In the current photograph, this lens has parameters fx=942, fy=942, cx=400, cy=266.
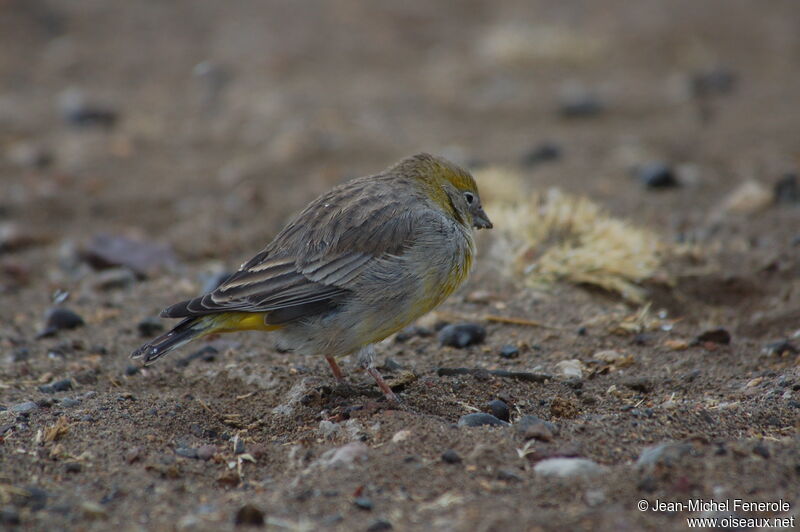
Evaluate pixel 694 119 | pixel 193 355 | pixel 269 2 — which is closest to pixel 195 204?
pixel 193 355

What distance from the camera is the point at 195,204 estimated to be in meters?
10.0

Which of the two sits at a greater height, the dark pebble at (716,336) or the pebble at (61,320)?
the pebble at (61,320)

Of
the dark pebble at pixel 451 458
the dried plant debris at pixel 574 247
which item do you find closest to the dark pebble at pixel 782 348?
the dried plant debris at pixel 574 247

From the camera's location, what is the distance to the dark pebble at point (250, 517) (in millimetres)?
3928

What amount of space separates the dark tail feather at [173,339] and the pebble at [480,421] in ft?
5.36

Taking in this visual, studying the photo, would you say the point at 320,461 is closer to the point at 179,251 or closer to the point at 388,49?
the point at 179,251

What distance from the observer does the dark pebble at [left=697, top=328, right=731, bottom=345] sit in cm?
649

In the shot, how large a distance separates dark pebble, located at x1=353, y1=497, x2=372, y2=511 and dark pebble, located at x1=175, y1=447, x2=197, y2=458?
1.13m

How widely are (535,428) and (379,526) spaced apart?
3.90 ft

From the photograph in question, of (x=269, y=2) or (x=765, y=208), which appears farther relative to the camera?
(x=269, y=2)

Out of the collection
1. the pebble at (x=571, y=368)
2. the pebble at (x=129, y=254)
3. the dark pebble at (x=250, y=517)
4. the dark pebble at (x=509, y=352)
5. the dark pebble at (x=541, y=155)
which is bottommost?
the dark pebble at (x=250, y=517)

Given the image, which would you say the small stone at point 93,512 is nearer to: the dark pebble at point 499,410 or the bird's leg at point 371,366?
the bird's leg at point 371,366

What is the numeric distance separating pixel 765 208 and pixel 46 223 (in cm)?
716

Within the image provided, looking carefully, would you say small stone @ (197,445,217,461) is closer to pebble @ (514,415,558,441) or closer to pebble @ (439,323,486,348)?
A: pebble @ (514,415,558,441)
